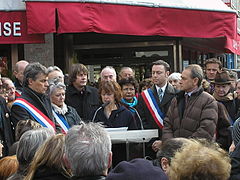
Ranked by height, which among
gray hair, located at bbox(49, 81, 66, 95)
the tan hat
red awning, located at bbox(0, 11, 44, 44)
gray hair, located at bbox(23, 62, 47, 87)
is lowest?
gray hair, located at bbox(49, 81, 66, 95)

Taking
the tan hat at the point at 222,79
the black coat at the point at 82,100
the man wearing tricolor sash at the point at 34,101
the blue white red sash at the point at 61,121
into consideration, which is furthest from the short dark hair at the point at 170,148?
the tan hat at the point at 222,79

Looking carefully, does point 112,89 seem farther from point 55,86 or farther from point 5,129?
point 5,129

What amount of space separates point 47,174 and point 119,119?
327 cm

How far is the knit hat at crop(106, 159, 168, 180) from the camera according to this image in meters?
2.60

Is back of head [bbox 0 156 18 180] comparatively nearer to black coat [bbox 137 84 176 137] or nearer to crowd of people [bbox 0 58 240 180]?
crowd of people [bbox 0 58 240 180]

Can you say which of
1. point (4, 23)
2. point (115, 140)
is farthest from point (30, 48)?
point (115, 140)

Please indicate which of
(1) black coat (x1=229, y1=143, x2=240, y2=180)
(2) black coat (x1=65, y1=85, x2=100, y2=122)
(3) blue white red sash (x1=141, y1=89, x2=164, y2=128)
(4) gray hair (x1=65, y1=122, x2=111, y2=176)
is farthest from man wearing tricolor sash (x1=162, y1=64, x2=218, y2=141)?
(4) gray hair (x1=65, y1=122, x2=111, y2=176)

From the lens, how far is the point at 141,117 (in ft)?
22.9

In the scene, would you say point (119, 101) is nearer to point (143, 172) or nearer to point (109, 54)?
point (143, 172)

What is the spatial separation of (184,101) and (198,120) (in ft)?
1.21

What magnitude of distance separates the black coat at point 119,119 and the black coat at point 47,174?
10.4 feet

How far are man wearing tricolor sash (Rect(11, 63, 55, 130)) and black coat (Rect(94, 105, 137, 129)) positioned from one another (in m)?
0.92

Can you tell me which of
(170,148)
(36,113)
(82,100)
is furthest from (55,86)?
(170,148)

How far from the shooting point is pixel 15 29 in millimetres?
9984
